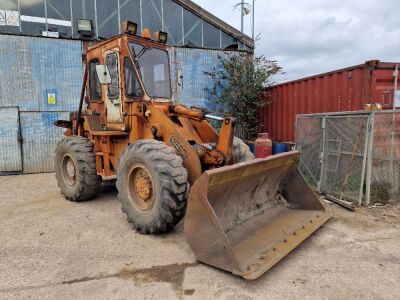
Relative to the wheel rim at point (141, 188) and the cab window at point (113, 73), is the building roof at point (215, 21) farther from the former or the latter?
the wheel rim at point (141, 188)

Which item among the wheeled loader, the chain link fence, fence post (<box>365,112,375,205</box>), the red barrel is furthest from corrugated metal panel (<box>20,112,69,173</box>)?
fence post (<box>365,112,375,205</box>)

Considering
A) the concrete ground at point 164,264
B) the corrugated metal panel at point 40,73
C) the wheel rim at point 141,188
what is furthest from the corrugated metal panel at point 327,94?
the corrugated metal panel at point 40,73

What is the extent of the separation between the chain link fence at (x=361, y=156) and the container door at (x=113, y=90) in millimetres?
3936

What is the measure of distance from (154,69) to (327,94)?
4210 millimetres

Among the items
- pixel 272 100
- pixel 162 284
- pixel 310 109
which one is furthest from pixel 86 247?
pixel 272 100

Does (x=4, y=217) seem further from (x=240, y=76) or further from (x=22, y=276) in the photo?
(x=240, y=76)

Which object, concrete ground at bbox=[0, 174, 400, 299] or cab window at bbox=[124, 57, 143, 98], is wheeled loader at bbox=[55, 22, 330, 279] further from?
concrete ground at bbox=[0, 174, 400, 299]

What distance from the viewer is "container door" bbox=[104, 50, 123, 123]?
16.4ft

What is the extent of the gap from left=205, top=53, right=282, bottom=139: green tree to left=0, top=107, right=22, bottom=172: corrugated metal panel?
6023 mm

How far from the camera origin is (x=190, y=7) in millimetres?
11531

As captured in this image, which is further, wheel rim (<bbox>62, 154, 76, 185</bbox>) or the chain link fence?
wheel rim (<bbox>62, 154, 76, 185</bbox>)

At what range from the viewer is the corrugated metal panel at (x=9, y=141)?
28.9 ft

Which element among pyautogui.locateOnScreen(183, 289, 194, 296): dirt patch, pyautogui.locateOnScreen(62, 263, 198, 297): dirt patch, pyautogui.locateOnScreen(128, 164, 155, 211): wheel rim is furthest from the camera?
pyautogui.locateOnScreen(128, 164, 155, 211): wheel rim

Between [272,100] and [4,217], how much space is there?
7.42 m
